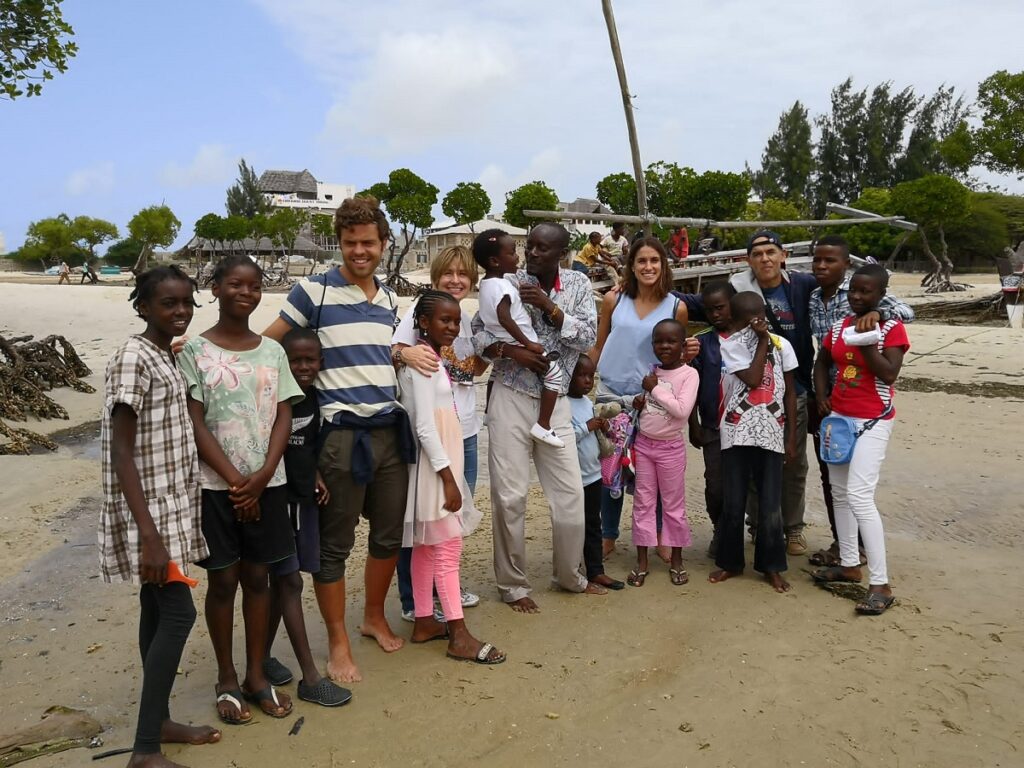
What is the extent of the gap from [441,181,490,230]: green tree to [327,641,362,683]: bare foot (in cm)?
4599

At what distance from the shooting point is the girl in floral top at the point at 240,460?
2875 millimetres

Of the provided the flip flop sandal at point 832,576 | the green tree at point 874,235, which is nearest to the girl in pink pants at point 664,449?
the flip flop sandal at point 832,576

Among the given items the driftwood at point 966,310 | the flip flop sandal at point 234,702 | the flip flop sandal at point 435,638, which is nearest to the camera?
the flip flop sandal at point 234,702

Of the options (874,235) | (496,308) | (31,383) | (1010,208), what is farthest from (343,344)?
(1010,208)

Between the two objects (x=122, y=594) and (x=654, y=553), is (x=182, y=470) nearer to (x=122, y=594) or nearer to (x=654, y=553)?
(x=122, y=594)

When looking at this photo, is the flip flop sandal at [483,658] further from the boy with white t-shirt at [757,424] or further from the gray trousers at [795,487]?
the gray trousers at [795,487]

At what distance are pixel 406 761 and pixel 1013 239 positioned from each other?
46106 mm

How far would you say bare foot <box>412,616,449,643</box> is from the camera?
3797mm

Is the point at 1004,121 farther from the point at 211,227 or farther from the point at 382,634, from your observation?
the point at 211,227

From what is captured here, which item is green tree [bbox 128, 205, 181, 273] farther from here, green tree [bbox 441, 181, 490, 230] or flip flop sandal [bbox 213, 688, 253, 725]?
flip flop sandal [bbox 213, 688, 253, 725]

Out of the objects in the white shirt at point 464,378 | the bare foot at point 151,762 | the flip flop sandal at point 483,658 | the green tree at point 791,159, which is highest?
the green tree at point 791,159

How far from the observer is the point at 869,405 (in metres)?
4.16

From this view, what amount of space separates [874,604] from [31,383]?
33.3ft

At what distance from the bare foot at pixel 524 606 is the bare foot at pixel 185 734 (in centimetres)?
169
